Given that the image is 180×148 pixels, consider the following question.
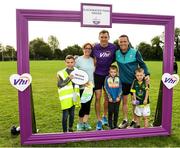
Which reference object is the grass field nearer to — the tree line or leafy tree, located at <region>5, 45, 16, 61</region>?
the tree line

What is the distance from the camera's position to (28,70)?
5.07m

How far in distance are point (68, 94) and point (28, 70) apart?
75 centimetres

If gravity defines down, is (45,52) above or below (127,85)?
above

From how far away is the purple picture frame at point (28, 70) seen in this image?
5.01 m

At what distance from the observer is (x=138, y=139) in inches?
217

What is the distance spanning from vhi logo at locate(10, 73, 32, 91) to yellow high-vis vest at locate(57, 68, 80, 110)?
52cm

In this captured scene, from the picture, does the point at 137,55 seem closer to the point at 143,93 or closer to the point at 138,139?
the point at 143,93

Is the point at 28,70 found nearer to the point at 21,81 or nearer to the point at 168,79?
the point at 21,81

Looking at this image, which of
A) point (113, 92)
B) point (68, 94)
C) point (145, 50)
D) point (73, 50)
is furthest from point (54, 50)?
point (145, 50)

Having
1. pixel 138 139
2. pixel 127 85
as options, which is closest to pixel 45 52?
pixel 127 85

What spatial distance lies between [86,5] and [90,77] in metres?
1.15

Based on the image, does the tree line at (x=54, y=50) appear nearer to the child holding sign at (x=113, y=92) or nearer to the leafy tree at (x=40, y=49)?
the leafy tree at (x=40, y=49)

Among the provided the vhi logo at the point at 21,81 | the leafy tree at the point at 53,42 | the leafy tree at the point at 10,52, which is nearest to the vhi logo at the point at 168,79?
the leafy tree at the point at 53,42

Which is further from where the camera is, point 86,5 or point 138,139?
point 138,139
